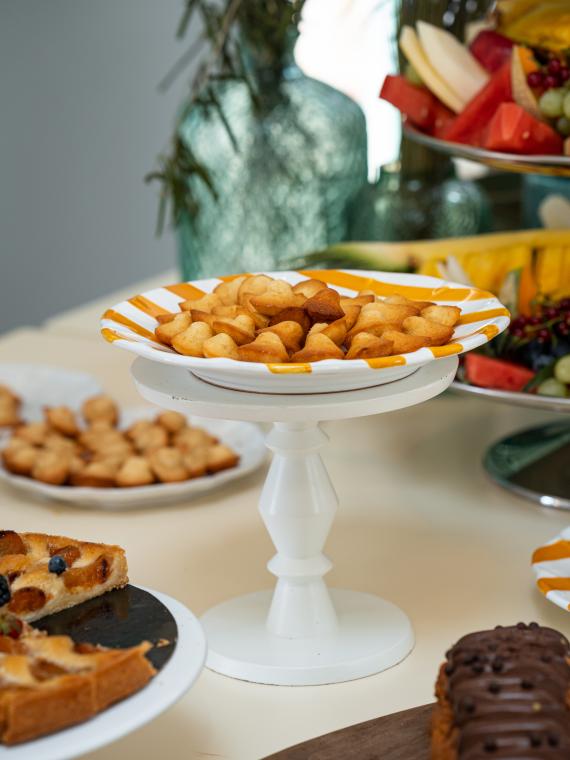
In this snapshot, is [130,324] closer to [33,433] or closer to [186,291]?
[186,291]

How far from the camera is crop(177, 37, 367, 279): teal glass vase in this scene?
1.39 meters

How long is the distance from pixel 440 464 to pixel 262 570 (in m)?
0.28

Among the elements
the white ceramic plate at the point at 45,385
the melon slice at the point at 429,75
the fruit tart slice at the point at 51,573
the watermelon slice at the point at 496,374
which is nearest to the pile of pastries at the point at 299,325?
the fruit tart slice at the point at 51,573

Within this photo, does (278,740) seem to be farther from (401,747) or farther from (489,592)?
(489,592)

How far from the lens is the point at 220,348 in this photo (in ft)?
2.33

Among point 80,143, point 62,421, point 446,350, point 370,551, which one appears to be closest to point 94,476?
point 62,421

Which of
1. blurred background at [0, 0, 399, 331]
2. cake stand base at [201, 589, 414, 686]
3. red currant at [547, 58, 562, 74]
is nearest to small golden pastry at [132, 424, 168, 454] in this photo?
cake stand base at [201, 589, 414, 686]

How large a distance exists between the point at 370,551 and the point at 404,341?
319 millimetres

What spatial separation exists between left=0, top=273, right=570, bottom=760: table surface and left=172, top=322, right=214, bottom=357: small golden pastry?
23 cm

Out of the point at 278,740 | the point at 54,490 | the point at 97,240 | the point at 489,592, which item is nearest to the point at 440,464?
the point at 489,592

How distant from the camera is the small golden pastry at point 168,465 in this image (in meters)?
1.08

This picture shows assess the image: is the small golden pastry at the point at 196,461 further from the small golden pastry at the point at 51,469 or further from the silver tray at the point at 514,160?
the silver tray at the point at 514,160

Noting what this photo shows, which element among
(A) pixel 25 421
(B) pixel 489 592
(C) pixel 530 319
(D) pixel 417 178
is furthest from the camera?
(D) pixel 417 178

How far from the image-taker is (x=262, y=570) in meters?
0.97
